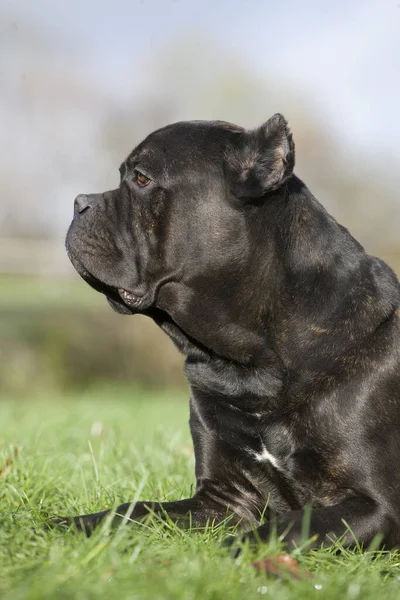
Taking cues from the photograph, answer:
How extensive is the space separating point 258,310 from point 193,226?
43 centimetres

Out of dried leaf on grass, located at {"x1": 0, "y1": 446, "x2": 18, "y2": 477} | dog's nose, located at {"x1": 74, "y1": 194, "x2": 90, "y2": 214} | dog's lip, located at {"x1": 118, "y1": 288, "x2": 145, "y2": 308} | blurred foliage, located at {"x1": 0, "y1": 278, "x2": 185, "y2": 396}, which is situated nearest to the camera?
dog's lip, located at {"x1": 118, "y1": 288, "x2": 145, "y2": 308}

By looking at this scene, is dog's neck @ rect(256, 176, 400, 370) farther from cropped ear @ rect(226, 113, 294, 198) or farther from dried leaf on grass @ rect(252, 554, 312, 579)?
dried leaf on grass @ rect(252, 554, 312, 579)

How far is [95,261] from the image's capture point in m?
3.74

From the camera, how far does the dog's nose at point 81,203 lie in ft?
12.6

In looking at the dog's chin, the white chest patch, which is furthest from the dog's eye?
the white chest patch

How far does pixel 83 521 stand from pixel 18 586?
37.4 inches

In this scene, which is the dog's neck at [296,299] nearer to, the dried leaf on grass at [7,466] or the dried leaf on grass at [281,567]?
the dried leaf on grass at [281,567]

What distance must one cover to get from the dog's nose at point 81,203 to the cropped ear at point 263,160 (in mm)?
674

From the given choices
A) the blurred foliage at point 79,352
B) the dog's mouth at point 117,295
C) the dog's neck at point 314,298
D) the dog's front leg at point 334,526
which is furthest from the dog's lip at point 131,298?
the blurred foliage at point 79,352

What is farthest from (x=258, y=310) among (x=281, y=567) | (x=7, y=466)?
(x=7, y=466)

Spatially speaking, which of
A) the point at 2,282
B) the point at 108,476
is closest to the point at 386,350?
the point at 108,476

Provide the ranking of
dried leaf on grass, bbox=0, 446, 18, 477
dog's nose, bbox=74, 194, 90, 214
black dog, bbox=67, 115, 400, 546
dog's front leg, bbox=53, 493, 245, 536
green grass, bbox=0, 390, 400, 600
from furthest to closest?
dried leaf on grass, bbox=0, 446, 18, 477 < dog's nose, bbox=74, 194, 90, 214 < black dog, bbox=67, 115, 400, 546 < dog's front leg, bbox=53, 493, 245, 536 < green grass, bbox=0, 390, 400, 600

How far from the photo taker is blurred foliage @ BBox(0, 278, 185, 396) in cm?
1344

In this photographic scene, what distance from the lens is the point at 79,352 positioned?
45.2ft
